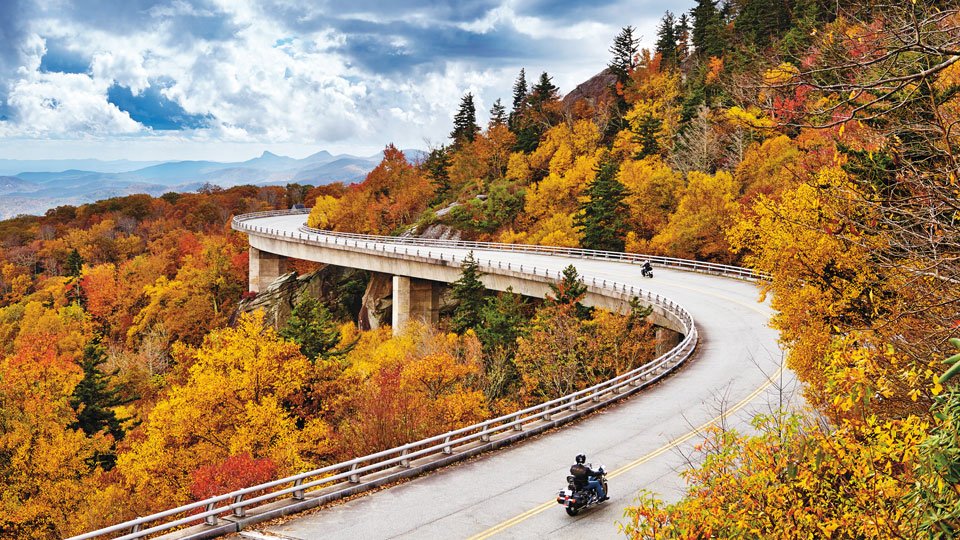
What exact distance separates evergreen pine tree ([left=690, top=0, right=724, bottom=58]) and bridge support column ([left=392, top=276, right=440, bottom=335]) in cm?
4863

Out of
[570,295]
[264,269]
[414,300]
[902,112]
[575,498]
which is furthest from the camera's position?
[264,269]

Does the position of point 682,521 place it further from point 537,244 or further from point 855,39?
point 537,244

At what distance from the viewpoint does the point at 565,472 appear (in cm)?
1531

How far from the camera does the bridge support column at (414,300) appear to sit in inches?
2216

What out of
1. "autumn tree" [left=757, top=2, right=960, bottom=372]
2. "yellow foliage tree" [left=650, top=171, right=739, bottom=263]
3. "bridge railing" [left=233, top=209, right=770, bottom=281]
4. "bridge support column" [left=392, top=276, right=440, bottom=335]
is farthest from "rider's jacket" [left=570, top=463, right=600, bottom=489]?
"bridge support column" [left=392, top=276, right=440, bottom=335]

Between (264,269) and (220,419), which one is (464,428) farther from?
(264,269)

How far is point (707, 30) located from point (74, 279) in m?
90.5

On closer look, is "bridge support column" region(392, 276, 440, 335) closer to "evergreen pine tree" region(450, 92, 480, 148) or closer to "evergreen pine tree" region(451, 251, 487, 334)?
"evergreen pine tree" region(451, 251, 487, 334)

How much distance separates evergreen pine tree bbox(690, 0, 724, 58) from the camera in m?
78.1

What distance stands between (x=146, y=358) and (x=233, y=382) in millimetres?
42550

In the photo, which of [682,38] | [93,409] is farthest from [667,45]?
[93,409]

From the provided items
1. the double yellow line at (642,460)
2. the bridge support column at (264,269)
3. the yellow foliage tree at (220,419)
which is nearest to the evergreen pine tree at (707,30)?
the bridge support column at (264,269)

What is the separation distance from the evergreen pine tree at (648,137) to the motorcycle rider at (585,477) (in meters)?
57.9

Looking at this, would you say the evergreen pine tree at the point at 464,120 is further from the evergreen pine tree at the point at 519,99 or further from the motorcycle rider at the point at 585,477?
the motorcycle rider at the point at 585,477
